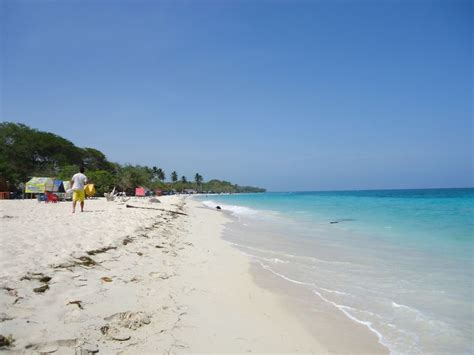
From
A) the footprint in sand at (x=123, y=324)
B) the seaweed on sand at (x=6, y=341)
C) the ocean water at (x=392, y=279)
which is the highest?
the seaweed on sand at (x=6, y=341)

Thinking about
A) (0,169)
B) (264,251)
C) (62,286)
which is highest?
(0,169)

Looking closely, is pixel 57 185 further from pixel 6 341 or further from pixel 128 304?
pixel 6 341

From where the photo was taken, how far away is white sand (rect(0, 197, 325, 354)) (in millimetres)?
2627

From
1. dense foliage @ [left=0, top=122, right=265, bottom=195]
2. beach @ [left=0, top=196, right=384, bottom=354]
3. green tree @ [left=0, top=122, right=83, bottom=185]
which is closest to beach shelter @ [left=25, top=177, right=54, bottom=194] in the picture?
dense foliage @ [left=0, top=122, right=265, bottom=195]

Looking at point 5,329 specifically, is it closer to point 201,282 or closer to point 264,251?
point 201,282

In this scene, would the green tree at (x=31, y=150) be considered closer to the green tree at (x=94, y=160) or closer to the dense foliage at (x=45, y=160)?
the dense foliage at (x=45, y=160)

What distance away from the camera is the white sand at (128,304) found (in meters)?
2.63

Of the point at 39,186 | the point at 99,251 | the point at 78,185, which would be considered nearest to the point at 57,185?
the point at 39,186

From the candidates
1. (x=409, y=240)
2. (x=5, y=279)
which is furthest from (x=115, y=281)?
(x=409, y=240)

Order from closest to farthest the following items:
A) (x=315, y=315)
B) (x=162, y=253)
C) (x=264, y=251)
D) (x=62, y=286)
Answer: (x=62, y=286) → (x=315, y=315) → (x=162, y=253) → (x=264, y=251)

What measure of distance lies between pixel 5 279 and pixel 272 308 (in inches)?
130

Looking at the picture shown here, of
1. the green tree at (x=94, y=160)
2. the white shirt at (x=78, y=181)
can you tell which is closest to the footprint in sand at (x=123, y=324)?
the white shirt at (x=78, y=181)

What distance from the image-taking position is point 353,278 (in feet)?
18.8

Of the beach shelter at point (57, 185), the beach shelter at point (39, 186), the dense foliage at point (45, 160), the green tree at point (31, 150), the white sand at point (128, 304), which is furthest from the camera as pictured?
the green tree at point (31, 150)
